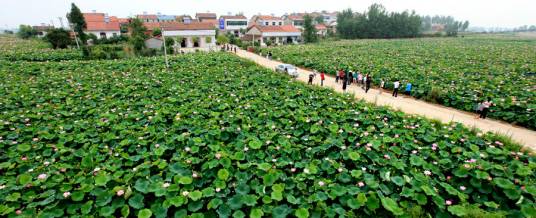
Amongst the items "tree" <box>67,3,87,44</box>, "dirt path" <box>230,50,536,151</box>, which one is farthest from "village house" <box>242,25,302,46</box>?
"dirt path" <box>230,50,536,151</box>

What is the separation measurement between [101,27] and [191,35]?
66.7ft

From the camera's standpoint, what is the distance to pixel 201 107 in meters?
9.88

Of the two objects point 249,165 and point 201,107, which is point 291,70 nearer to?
point 201,107

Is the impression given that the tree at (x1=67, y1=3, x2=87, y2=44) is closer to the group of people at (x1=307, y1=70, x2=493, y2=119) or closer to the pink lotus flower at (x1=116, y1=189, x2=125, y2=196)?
the group of people at (x1=307, y1=70, x2=493, y2=119)

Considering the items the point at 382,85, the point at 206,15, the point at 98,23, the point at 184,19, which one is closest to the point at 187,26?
the point at 184,19

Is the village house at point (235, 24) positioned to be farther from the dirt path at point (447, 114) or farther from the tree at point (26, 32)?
the dirt path at point (447, 114)

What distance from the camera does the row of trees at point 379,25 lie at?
229 ft

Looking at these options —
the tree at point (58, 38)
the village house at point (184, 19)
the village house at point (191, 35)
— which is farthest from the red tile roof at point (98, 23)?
the village house at point (191, 35)

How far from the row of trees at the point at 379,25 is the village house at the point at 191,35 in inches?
1637

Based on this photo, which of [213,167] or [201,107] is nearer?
[213,167]

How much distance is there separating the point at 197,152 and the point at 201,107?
3.87 meters

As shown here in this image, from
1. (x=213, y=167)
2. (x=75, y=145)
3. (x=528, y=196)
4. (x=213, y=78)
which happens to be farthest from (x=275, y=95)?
(x=528, y=196)

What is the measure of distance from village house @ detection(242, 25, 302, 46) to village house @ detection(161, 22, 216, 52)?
12244 millimetres

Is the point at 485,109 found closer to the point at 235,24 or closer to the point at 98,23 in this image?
the point at 98,23
